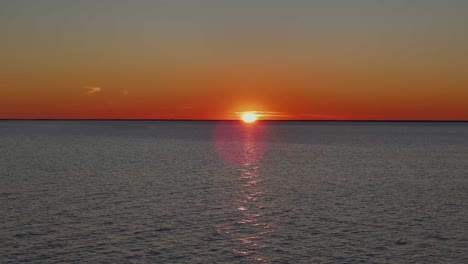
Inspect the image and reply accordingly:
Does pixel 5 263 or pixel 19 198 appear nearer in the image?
pixel 5 263

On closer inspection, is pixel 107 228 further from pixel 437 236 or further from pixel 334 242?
pixel 437 236

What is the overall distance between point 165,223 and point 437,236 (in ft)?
58.9

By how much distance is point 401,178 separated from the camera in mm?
62375

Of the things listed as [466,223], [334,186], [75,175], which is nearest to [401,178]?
[334,186]

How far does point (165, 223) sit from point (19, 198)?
16920 mm

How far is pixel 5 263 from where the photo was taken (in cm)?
2470

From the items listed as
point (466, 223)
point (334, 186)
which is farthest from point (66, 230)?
point (334, 186)

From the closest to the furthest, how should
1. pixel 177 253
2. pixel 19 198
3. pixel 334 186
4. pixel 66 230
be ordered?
pixel 177 253 → pixel 66 230 → pixel 19 198 → pixel 334 186

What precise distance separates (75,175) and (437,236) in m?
46.2

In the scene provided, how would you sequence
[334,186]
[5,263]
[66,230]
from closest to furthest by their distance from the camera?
1. [5,263]
2. [66,230]
3. [334,186]

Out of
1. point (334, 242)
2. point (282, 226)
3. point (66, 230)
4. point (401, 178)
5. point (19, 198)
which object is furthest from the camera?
point (401, 178)

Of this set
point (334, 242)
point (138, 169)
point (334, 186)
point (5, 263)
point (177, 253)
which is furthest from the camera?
point (138, 169)

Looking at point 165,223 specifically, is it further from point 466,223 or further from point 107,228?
point 466,223

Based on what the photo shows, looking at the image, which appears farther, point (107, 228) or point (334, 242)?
point (107, 228)
